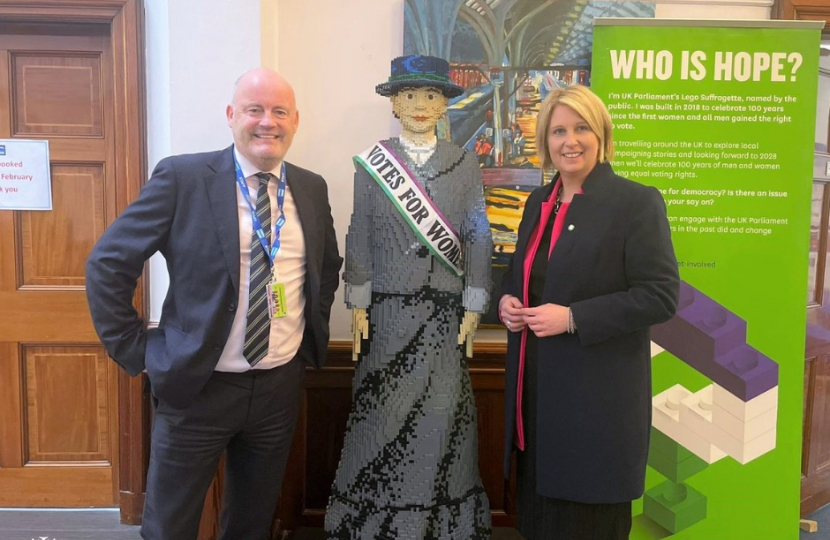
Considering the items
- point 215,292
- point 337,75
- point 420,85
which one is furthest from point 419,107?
point 215,292

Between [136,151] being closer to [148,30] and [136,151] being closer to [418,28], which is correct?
[148,30]

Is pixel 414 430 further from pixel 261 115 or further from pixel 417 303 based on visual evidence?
pixel 261 115

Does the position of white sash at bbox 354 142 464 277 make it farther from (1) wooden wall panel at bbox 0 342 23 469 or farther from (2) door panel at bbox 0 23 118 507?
(1) wooden wall panel at bbox 0 342 23 469

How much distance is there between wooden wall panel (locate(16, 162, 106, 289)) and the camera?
2230 mm

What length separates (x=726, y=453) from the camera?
6.80 ft

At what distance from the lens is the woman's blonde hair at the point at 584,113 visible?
1405 mm

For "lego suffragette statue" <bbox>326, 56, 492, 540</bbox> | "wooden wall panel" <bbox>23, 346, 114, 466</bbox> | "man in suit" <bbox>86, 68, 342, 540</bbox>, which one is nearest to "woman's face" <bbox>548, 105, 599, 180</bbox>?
"lego suffragette statue" <bbox>326, 56, 492, 540</bbox>

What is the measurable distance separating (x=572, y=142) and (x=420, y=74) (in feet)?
1.71

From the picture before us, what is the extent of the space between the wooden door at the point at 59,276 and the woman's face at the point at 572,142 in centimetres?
149

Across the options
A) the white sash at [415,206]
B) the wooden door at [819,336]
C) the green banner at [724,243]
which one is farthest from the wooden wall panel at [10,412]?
the wooden door at [819,336]

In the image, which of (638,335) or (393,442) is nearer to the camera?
(638,335)

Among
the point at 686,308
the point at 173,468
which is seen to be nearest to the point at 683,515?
the point at 686,308

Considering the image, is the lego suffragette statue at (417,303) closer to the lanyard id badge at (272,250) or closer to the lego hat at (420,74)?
the lego hat at (420,74)

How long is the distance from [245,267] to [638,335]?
0.99 m
